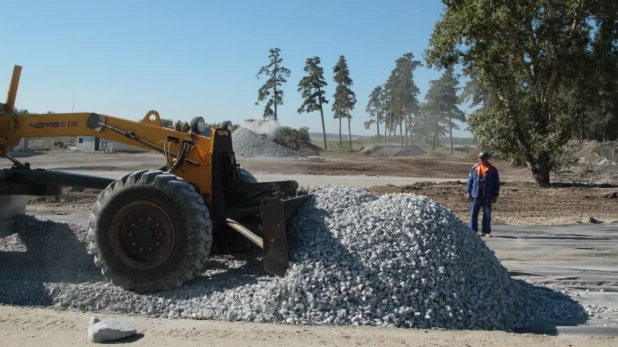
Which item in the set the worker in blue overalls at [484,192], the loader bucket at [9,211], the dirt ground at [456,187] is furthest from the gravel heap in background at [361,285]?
the dirt ground at [456,187]

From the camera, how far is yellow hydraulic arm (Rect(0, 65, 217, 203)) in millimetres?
6996

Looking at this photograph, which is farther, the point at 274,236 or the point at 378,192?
the point at 378,192

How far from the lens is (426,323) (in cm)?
545

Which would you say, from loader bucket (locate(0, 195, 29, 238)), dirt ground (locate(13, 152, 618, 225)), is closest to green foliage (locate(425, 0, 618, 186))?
dirt ground (locate(13, 152, 618, 225))

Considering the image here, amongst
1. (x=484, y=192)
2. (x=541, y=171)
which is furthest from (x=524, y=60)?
(x=484, y=192)

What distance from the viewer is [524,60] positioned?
2070 cm

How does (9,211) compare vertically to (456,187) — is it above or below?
above

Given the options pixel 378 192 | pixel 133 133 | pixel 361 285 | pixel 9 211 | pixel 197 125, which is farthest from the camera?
pixel 378 192

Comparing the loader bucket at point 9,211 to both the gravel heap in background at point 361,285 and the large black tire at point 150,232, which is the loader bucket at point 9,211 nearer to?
the gravel heap in background at point 361,285

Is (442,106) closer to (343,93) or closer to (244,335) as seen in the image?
(343,93)

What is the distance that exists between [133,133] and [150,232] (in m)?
1.46

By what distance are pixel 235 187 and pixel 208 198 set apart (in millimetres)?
532

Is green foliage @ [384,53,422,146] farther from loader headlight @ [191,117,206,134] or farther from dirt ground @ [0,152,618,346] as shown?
loader headlight @ [191,117,206,134]

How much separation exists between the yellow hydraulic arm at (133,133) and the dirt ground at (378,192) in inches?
79.6
